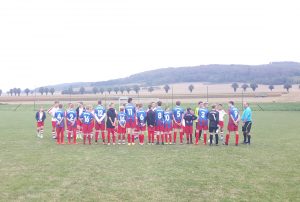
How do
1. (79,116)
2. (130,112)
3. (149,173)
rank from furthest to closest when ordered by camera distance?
(79,116) → (130,112) → (149,173)

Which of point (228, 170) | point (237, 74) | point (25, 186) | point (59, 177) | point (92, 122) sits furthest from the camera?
point (237, 74)

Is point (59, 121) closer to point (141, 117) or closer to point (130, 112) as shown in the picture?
point (130, 112)

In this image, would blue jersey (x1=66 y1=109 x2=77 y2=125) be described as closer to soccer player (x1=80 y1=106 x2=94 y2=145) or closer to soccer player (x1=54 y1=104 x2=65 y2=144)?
soccer player (x1=54 y1=104 x2=65 y2=144)

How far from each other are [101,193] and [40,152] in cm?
709

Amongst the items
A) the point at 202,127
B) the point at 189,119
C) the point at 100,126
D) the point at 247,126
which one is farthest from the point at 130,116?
the point at 247,126

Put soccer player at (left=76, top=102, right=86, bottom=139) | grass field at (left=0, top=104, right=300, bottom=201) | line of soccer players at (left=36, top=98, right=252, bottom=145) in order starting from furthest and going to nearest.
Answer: soccer player at (left=76, top=102, right=86, bottom=139) → line of soccer players at (left=36, top=98, right=252, bottom=145) → grass field at (left=0, top=104, right=300, bottom=201)

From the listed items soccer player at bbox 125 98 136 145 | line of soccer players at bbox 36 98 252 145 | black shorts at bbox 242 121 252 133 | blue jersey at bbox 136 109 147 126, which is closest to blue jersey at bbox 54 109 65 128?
line of soccer players at bbox 36 98 252 145

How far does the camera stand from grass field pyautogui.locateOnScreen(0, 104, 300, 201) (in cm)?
853

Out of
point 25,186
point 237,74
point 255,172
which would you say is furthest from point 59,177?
point 237,74

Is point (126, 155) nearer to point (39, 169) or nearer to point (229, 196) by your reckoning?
point (39, 169)

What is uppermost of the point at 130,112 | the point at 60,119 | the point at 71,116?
the point at 130,112

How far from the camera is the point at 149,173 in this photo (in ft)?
35.2

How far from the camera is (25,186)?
9242 millimetres

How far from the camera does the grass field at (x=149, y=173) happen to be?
8529 millimetres
